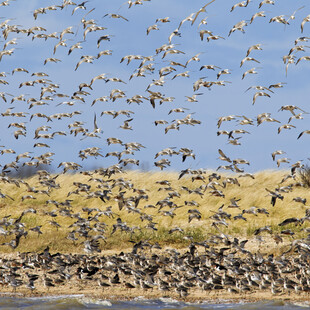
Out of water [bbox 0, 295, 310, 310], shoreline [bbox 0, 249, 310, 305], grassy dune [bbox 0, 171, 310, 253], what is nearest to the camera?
water [bbox 0, 295, 310, 310]

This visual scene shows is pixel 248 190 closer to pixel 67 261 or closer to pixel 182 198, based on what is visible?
pixel 182 198

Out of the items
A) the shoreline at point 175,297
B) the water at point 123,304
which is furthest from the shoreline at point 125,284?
the water at point 123,304

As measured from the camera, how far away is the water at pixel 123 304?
694 inches

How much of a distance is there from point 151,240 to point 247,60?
499 inches

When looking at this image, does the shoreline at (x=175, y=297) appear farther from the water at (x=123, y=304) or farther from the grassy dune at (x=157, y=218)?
the grassy dune at (x=157, y=218)

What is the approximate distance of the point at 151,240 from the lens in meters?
28.3

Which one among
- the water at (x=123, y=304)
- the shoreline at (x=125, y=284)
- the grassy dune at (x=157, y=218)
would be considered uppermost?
the grassy dune at (x=157, y=218)

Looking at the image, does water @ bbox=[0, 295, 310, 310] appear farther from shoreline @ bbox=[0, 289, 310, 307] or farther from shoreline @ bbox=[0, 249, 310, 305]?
shoreline @ bbox=[0, 249, 310, 305]

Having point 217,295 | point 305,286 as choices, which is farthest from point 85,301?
point 305,286

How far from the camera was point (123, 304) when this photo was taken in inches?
727

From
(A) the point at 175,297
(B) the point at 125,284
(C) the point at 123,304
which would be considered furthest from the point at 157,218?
(C) the point at 123,304

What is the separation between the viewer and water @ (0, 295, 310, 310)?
17.6 meters

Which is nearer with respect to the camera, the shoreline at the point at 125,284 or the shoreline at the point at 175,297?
the shoreline at the point at 175,297

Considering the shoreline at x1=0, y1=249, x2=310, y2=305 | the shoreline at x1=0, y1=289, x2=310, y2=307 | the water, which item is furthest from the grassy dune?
the water
